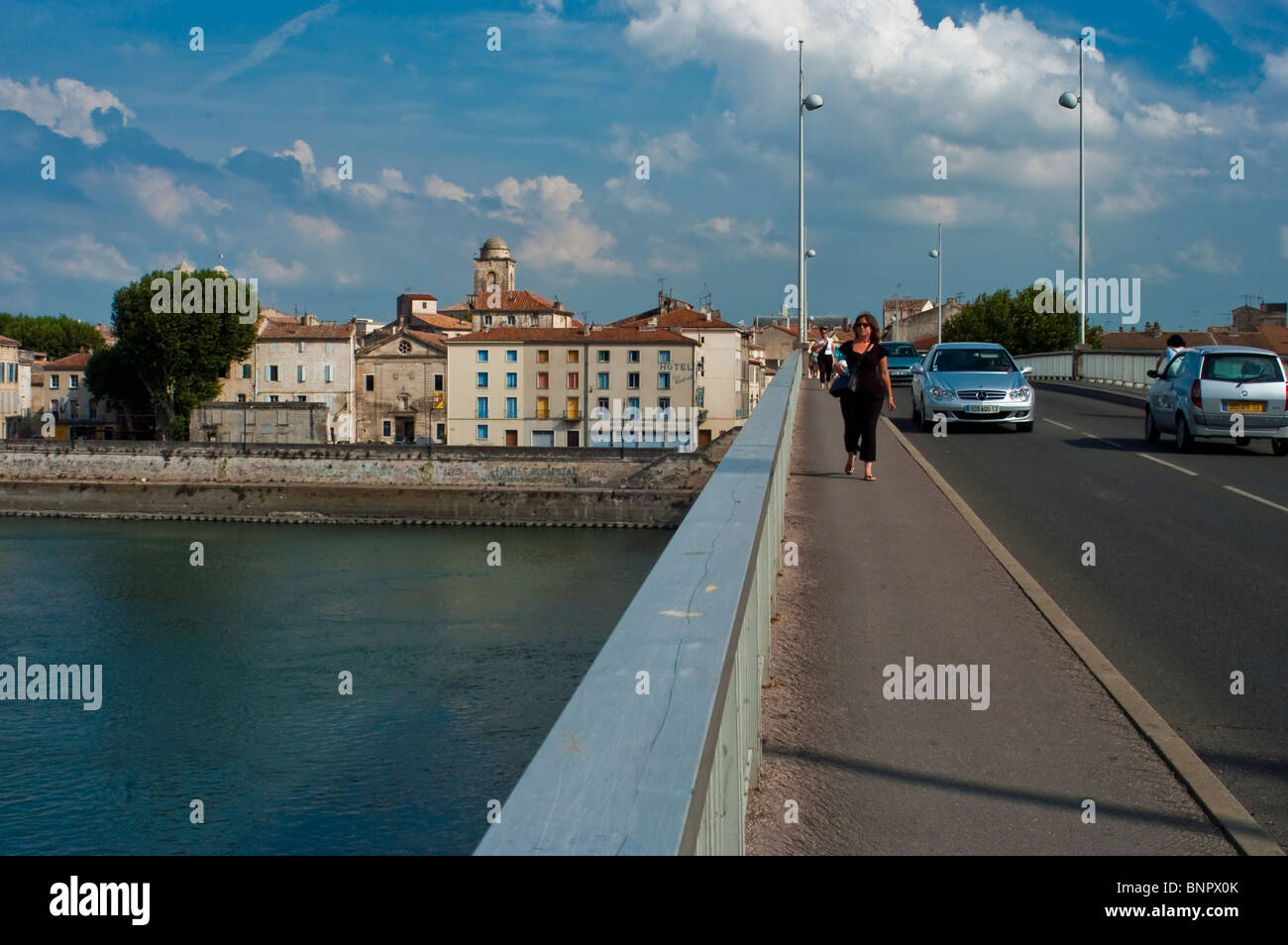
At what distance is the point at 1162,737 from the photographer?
5.42m

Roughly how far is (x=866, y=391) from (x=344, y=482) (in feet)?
200

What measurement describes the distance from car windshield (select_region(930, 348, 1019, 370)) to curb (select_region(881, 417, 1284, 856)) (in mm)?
13429

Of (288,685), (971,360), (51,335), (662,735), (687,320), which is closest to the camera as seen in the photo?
(662,735)

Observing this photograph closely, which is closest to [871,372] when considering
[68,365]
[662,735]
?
[662,735]

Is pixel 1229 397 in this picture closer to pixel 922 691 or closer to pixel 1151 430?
pixel 1151 430

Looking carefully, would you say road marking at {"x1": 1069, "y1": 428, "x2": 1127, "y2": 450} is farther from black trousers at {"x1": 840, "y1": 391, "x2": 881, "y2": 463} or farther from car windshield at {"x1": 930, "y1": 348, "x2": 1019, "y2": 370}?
black trousers at {"x1": 840, "y1": 391, "x2": 881, "y2": 463}

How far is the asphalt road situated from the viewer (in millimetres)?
5871

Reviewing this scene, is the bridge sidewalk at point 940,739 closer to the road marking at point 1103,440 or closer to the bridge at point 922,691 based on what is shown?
the bridge at point 922,691

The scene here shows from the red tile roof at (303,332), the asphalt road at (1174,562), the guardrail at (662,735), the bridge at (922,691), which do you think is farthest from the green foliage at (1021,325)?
the guardrail at (662,735)

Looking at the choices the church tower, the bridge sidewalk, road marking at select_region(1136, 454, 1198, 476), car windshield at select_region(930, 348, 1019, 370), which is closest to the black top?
the bridge sidewalk
